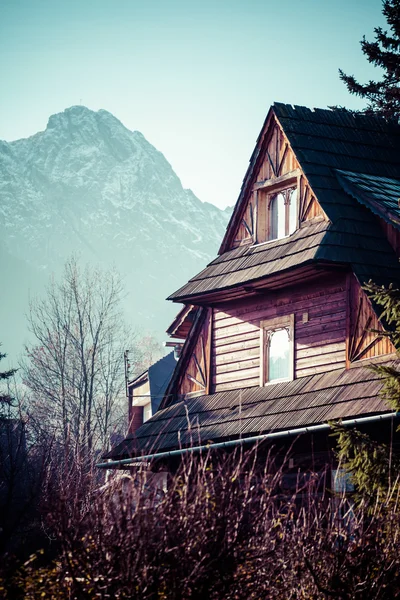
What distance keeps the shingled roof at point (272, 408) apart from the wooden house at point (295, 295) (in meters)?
0.03

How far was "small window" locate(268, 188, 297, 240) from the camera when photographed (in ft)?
66.2

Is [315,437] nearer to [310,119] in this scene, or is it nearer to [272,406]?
[272,406]

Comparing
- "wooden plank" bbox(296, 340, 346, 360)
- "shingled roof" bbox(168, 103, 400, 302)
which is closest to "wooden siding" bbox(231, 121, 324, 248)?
"shingled roof" bbox(168, 103, 400, 302)

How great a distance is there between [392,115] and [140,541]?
19613 mm

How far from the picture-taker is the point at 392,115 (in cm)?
2603

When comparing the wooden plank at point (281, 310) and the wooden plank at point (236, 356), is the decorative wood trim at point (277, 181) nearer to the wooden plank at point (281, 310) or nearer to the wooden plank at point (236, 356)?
the wooden plank at point (281, 310)

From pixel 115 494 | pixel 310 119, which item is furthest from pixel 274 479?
pixel 310 119

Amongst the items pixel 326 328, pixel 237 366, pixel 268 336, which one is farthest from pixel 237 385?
pixel 326 328

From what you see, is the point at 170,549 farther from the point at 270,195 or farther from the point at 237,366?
the point at 270,195

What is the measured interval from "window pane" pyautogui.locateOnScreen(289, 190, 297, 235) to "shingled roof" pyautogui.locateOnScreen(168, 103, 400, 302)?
37cm

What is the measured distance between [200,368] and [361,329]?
4.90 metres

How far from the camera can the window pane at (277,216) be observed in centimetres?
2047

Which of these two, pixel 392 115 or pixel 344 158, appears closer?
pixel 344 158

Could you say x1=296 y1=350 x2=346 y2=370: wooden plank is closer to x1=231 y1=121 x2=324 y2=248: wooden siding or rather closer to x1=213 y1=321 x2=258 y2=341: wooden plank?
x1=213 y1=321 x2=258 y2=341: wooden plank
